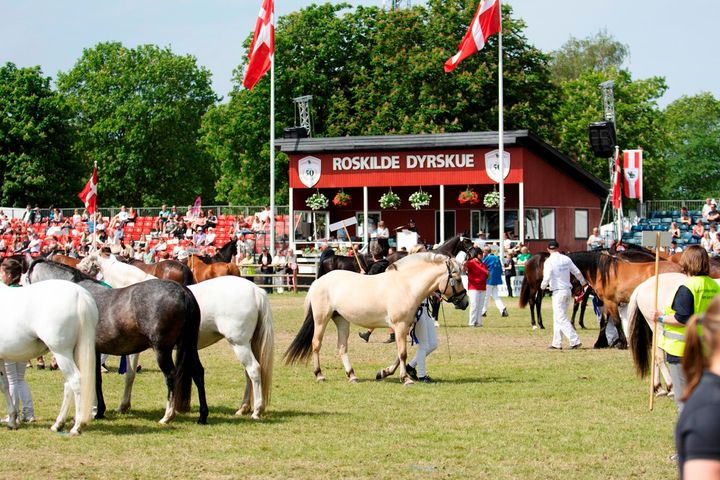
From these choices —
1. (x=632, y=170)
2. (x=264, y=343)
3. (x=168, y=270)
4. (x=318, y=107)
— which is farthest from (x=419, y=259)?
(x=318, y=107)

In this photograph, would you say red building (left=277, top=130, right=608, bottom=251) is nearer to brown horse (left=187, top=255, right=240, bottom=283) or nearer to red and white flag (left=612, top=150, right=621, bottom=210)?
red and white flag (left=612, top=150, right=621, bottom=210)

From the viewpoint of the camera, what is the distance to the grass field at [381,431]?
351 inches

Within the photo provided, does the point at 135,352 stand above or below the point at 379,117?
below

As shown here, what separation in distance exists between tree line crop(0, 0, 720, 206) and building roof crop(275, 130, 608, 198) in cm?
966

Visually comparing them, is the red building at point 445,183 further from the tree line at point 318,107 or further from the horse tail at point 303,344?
the horse tail at point 303,344

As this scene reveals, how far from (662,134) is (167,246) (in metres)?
37.0

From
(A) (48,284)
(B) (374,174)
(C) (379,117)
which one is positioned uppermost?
(C) (379,117)

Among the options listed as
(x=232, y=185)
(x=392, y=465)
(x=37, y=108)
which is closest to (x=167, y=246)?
(x=232, y=185)

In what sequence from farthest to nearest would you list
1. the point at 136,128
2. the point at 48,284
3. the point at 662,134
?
the point at 136,128 < the point at 662,134 < the point at 48,284

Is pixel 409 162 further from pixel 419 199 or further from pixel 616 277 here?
pixel 616 277

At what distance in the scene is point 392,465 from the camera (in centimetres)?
902

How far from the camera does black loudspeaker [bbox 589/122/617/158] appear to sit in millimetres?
38906

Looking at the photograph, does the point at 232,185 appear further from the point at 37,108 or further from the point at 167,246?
the point at 167,246

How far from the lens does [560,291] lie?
19.2m
